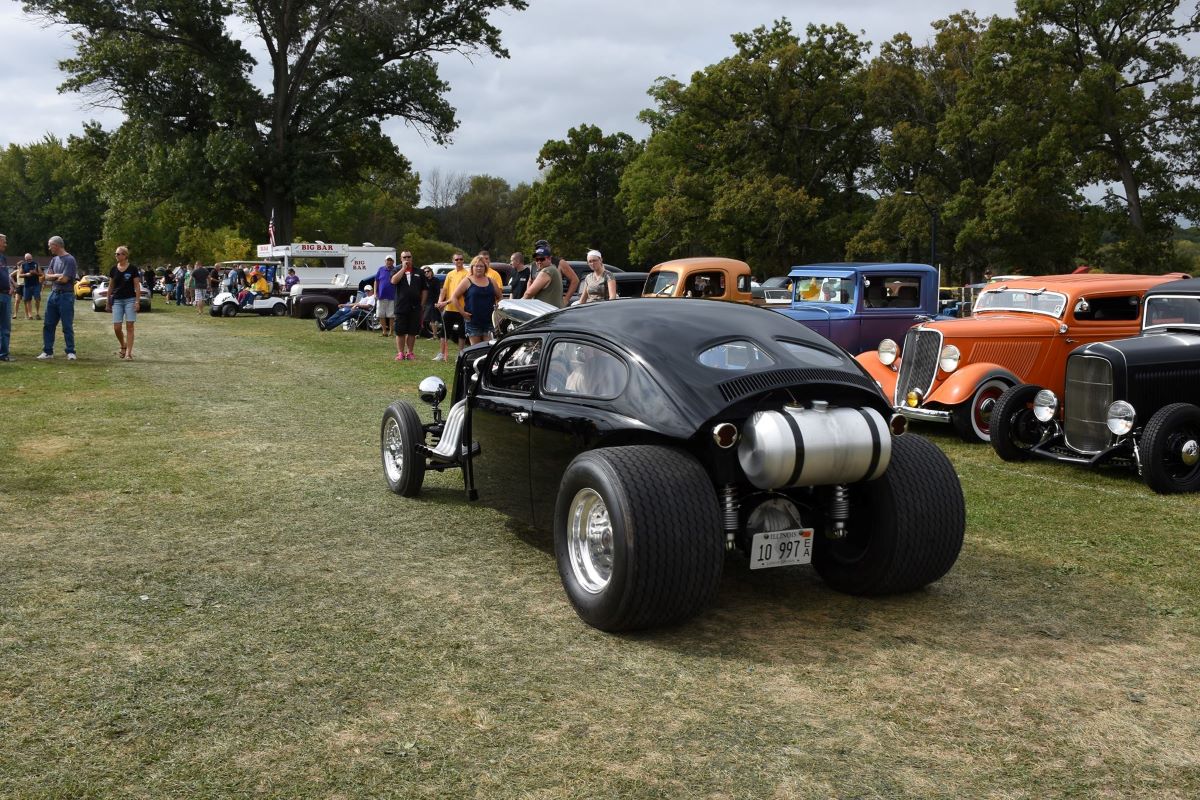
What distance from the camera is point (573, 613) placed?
201 inches

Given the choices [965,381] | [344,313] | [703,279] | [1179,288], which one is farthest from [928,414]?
[344,313]

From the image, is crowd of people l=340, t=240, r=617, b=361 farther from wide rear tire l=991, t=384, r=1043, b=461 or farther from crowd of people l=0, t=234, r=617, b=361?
wide rear tire l=991, t=384, r=1043, b=461

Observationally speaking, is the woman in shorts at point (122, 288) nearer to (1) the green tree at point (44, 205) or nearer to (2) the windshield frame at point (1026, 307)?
(2) the windshield frame at point (1026, 307)

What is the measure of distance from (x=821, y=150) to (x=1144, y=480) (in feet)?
143

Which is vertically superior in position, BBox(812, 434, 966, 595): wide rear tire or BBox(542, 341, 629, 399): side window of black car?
BBox(542, 341, 629, 399): side window of black car

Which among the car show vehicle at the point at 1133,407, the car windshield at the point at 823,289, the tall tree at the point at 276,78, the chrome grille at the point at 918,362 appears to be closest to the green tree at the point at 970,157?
the tall tree at the point at 276,78

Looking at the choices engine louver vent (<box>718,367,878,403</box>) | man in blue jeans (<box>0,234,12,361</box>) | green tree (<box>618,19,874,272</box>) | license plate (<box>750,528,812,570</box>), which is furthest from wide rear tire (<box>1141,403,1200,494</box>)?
green tree (<box>618,19,874,272</box>)

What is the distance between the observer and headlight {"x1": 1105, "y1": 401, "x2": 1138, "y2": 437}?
27.6 ft

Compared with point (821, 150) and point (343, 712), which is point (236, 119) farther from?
point (343, 712)

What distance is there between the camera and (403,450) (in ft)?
24.7

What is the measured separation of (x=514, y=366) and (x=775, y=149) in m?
45.1

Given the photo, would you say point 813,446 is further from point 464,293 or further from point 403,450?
point 464,293

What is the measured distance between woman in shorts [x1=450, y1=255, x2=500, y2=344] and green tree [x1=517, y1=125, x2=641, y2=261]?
6754 centimetres

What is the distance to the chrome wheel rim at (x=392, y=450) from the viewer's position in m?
7.74
